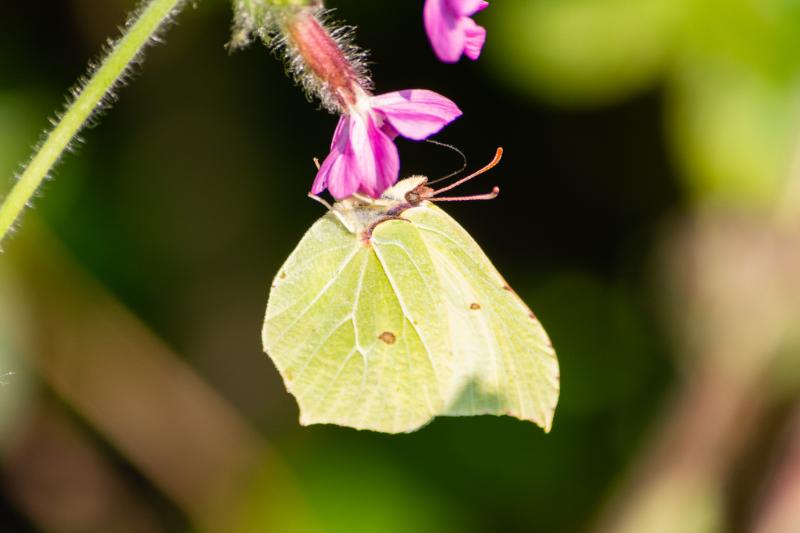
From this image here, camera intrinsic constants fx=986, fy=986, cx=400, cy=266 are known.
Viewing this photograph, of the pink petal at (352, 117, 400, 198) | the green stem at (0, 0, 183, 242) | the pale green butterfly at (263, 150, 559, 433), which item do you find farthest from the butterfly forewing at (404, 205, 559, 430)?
A: the green stem at (0, 0, 183, 242)

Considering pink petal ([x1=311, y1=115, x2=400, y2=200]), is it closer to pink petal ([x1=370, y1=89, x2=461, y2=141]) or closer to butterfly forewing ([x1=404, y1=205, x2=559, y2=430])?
pink petal ([x1=370, y1=89, x2=461, y2=141])

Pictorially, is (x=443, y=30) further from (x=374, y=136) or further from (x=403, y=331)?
(x=403, y=331)

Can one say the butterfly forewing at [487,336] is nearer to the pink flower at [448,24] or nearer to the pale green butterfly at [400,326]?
the pale green butterfly at [400,326]

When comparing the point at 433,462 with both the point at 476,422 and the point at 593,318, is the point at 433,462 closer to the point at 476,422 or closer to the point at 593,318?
the point at 476,422

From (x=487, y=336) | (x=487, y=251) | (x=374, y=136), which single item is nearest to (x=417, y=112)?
(x=374, y=136)

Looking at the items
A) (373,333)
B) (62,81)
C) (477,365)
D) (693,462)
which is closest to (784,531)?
(693,462)

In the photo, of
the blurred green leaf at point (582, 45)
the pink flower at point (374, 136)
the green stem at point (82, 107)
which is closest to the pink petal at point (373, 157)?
the pink flower at point (374, 136)
